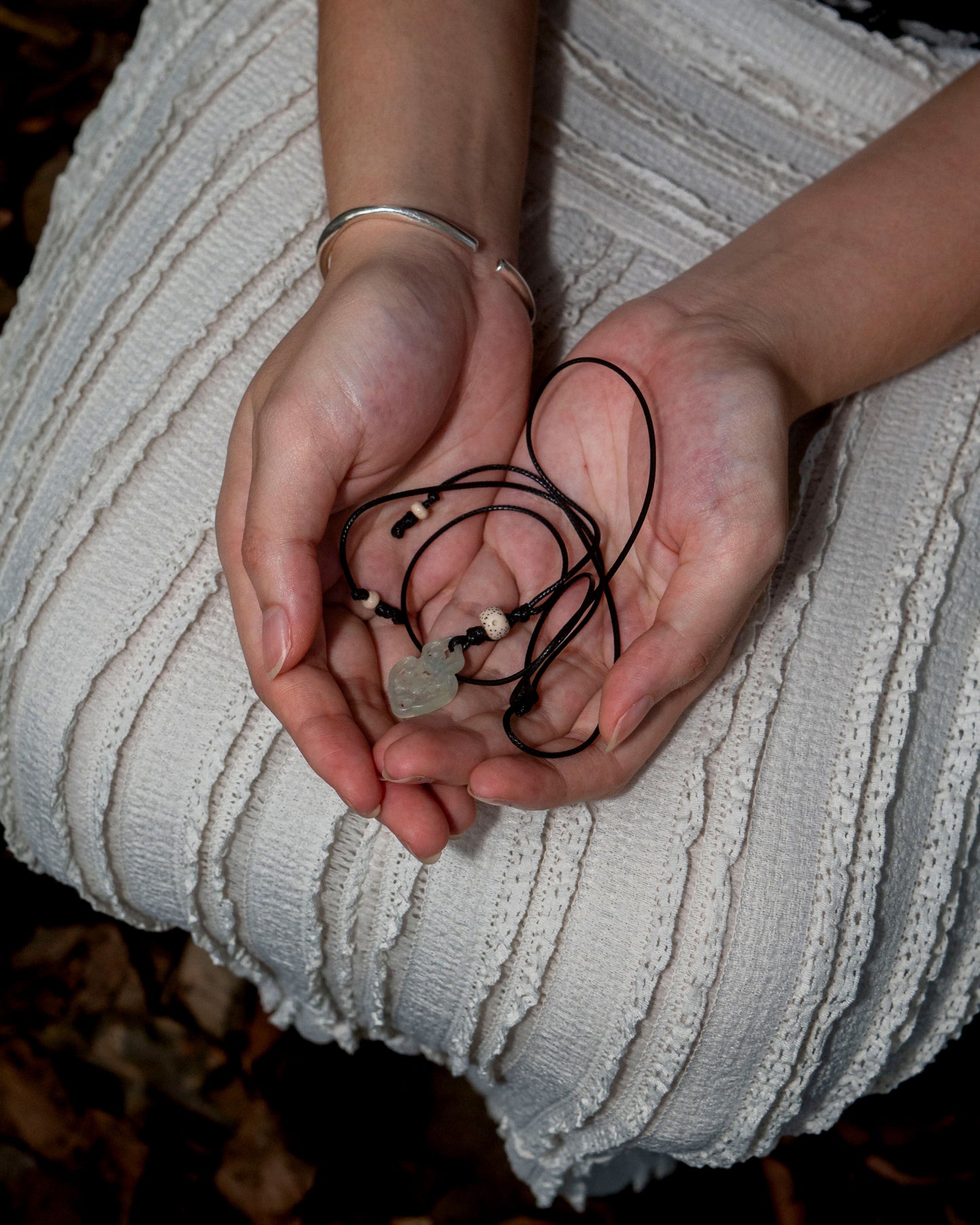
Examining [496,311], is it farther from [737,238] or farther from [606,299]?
[737,238]

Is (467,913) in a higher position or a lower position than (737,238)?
lower

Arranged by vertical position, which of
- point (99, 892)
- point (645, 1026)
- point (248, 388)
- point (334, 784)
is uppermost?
point (248, 388)

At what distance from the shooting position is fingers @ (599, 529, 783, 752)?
2.61 feet

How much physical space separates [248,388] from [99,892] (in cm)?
53

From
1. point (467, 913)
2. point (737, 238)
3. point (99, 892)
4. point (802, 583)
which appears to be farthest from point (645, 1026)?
point (737, 238)

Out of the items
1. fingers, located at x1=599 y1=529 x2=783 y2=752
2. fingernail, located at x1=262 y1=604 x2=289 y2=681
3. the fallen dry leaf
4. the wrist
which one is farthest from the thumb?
the fallen dry leaf

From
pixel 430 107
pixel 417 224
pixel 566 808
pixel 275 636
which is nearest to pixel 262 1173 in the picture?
pixel 566 808

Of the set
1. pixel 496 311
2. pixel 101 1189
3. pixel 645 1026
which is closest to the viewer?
pixel 645 1026

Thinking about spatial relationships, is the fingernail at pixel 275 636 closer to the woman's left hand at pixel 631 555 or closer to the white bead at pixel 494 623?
the woman's left hand at pixel 631 555

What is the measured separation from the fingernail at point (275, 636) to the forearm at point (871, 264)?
504mm

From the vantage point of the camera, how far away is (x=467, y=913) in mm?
906

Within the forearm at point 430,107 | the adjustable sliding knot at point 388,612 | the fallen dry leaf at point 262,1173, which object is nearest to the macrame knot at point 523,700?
the adjustable sliding knot at point 388,612

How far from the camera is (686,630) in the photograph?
82 cm

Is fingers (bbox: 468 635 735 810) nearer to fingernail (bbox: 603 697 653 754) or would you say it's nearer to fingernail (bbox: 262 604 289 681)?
fingernail (bbox: 603 697 653 754)
